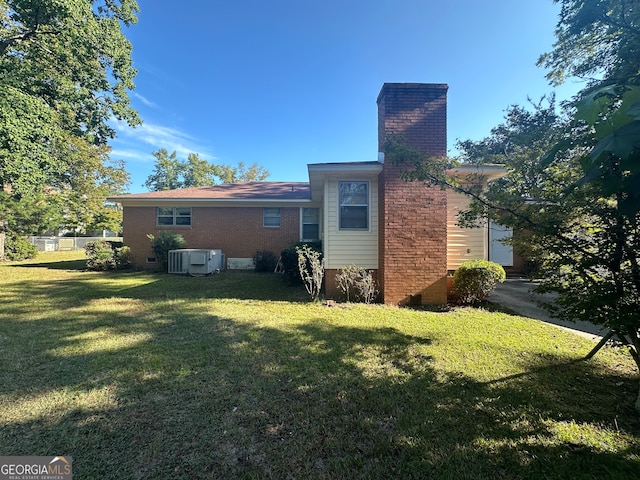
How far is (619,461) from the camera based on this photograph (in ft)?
6.79

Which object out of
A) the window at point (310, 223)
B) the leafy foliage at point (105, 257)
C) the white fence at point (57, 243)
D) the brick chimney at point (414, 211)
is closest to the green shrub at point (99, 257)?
the leafy foliage at point (105, 257)

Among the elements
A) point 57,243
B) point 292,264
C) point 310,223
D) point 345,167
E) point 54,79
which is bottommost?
point 292,264

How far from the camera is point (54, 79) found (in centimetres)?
977

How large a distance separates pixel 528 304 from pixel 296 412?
7067 mm

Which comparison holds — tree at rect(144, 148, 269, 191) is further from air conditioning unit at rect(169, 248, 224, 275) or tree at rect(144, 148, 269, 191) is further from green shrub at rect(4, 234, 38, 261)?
air conditioning unit at rect(169, 248, 224, 275)

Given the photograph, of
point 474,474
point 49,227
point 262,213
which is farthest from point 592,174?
point 49,227

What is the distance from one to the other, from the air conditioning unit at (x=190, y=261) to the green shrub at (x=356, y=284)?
6.77 metres

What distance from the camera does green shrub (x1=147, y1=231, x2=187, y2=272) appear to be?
1266 centimetres

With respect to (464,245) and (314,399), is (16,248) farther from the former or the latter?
(464,245)

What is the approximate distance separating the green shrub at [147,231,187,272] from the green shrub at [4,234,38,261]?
11788mm

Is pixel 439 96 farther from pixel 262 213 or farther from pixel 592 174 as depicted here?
pixel 262 213

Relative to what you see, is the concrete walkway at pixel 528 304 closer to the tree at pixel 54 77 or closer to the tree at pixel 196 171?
the tree at pixel 54 77

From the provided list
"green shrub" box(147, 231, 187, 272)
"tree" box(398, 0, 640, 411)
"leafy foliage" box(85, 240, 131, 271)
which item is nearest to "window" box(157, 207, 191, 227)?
"green shrub" box(147, 231, 187, 272)

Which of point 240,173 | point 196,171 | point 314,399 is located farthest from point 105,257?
point 240,173
